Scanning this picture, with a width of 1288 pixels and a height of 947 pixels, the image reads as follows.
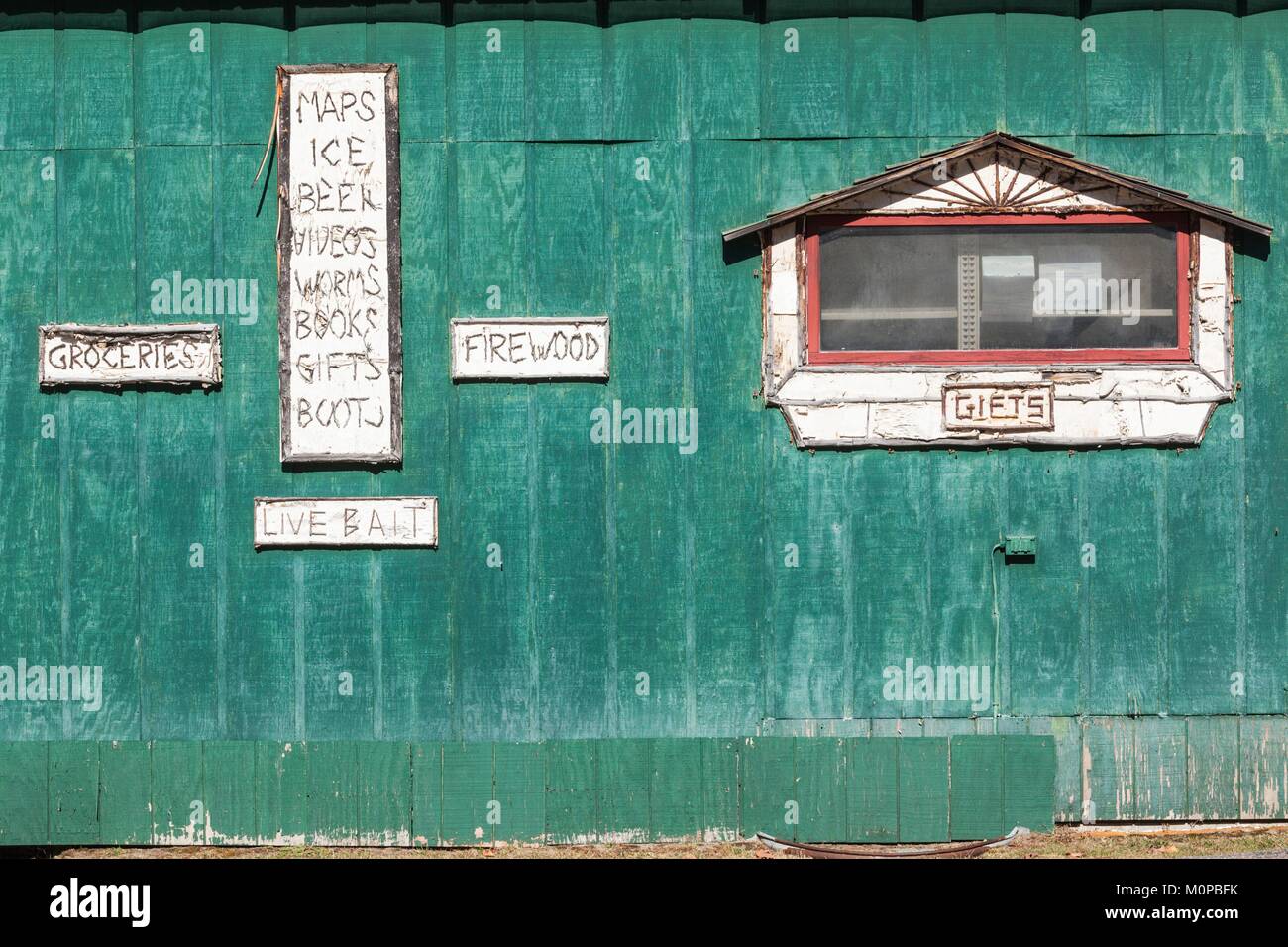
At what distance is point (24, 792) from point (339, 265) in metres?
3.20

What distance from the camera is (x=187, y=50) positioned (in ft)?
25.7

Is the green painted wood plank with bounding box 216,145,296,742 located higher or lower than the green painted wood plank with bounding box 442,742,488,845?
higher

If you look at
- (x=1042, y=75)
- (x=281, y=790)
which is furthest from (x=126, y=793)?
(x=1042, y=75)

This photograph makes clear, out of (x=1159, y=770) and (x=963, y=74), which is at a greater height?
(x=963, y=74)

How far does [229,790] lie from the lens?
25.6ft

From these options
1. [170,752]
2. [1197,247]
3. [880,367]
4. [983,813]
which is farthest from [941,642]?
[170,752]

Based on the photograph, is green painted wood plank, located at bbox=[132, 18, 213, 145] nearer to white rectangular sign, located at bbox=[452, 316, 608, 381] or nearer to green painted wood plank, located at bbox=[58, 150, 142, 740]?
green painted wood plank, located at bbox=[58, 150, 142, 740]

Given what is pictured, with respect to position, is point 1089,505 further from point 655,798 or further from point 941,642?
point 655,798

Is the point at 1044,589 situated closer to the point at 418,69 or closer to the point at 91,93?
the point at 418,69

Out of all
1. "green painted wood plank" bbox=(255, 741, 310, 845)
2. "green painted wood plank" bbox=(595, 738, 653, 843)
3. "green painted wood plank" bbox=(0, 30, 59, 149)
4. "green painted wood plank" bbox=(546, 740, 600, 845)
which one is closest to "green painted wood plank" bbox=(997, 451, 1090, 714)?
"green painted wood plank" bbox=(595, 738, 653, 843)

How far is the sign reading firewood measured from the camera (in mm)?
7785

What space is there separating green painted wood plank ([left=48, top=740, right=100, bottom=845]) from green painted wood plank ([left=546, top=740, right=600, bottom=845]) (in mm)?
2363

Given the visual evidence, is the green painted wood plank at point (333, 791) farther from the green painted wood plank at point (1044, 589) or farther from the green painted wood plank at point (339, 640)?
the green painted wood plank at point (1044, 589)

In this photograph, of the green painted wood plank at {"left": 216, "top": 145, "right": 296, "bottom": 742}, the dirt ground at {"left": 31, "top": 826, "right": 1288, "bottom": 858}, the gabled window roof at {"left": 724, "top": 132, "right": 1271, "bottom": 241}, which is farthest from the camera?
the green painted wood plank at {"left": 216, "top": 145, "right": 296, "bottom": 742}
